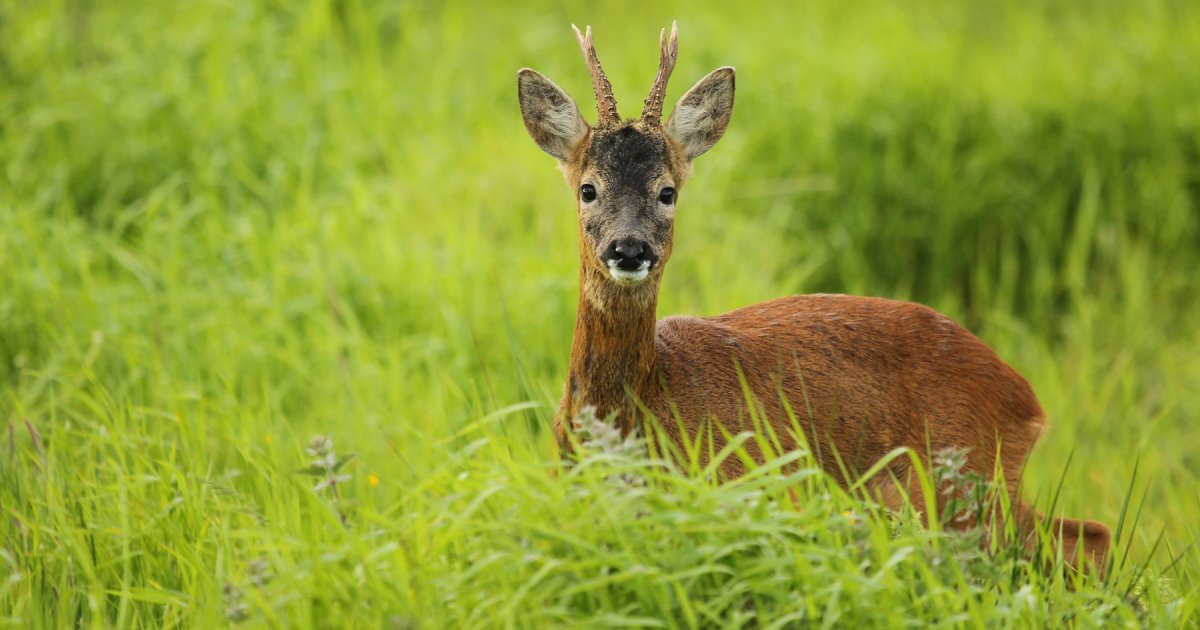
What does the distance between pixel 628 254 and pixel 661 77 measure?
56 centimetres

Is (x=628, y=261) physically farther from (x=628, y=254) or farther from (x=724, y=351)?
(x=724, y=351)

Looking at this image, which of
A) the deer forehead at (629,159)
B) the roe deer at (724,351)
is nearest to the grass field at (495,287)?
the roe deer at (724,351)

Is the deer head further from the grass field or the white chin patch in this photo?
the grass field

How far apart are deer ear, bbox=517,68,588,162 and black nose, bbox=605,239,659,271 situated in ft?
1.85

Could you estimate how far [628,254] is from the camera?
3.90 meters

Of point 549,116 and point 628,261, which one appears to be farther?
point 549,116

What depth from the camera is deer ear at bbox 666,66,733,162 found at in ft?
14.5

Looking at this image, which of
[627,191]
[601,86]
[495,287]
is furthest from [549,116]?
[495,287]

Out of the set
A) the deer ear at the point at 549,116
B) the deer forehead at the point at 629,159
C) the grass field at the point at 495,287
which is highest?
the deer ear at the point at 549,116

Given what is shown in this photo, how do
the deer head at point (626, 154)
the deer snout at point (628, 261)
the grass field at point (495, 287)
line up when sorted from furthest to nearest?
the deer head at point (626, 154) → the deer snout at point (628, 261) → the grass field at point (495, 287)

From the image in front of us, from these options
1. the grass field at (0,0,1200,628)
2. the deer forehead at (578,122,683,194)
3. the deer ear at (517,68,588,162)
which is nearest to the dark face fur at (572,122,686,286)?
the deer forehead at (578,122,683,194)

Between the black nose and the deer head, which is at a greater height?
the deer head

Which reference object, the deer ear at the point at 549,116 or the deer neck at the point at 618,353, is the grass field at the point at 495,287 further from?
the deer ear at the point at 549,116

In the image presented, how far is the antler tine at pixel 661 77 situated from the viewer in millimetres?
4094
